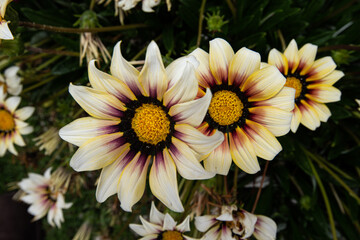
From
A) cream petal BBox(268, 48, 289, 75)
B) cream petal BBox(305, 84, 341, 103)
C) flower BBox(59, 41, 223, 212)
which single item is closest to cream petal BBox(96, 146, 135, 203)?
flower BBox(59, 41, 223, 212)

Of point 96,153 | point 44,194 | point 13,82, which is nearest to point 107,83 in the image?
point 96,153

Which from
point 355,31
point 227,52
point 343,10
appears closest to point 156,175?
point 227,52

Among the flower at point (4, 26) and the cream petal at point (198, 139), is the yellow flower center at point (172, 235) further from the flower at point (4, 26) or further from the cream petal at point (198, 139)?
the flower at point (4, 26)

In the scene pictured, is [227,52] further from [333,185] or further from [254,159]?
[333,185]

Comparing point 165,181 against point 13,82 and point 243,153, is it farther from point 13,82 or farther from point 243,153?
point 13,82

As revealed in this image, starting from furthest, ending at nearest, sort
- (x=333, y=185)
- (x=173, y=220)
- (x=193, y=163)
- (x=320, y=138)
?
(x=333, y=185) → (x=320, y=138) → (x=173, y=220) → (x=193, y=163)

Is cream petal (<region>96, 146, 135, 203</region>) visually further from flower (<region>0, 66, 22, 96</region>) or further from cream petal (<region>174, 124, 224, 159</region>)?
flower (<region>0, 66, 22, 96</region>)
